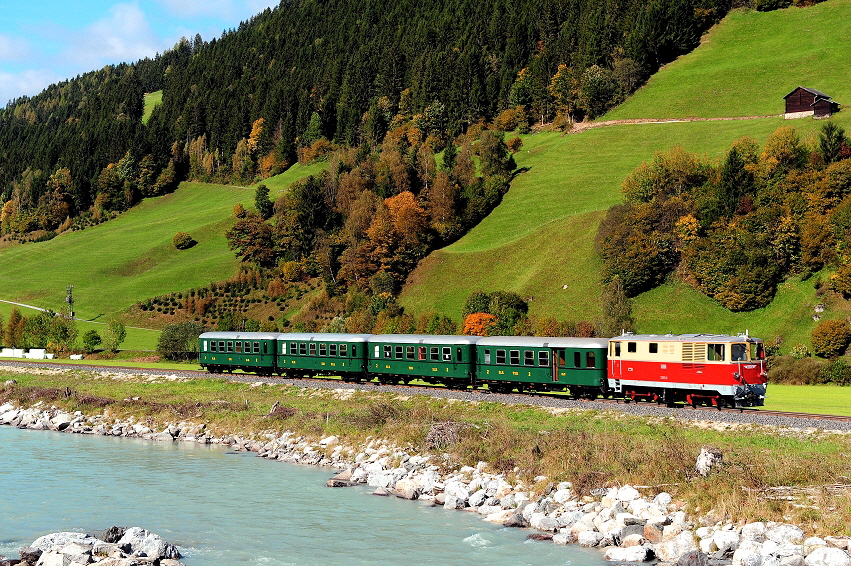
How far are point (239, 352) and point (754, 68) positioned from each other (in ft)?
352

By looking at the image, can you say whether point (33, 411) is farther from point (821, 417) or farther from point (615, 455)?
point (821, 417)

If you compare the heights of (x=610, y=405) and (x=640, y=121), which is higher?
(x=640, y=121)

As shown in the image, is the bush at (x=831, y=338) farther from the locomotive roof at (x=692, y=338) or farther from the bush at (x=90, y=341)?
the bush at (x=90, y=341)

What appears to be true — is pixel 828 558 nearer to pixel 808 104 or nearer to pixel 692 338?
pixel 692 338

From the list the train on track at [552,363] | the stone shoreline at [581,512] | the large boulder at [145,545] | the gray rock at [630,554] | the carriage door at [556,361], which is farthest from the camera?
the carriage door at [556,361]

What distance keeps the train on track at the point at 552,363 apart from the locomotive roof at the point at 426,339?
0.06m

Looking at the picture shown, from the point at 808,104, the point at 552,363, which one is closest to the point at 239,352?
the point at 552,363

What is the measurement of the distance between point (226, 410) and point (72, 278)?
102 meters

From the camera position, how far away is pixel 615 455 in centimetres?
2439

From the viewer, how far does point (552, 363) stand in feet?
130

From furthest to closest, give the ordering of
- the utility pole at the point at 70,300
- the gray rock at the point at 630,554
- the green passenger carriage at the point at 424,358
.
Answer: the utility pole at the point at 70,300 → the green passenger carriage at the point at 424,358 → the gray rock at the point at 630,554

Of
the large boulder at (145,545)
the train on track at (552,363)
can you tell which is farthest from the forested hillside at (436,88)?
the large boulder at (145,545)

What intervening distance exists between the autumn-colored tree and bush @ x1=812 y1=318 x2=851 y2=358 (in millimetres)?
27713

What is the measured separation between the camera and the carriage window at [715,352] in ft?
111
